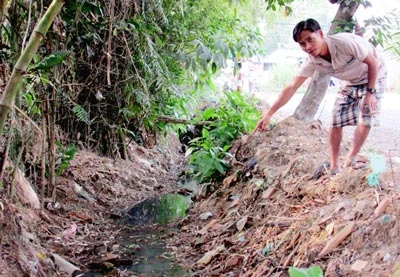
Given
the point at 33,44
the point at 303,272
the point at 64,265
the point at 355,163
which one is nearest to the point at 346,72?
the point at 355,163

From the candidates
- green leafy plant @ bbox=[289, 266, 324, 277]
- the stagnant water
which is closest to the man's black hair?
green leafy plant @ bbox=[289, 266, 324, 277]

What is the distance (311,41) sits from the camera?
2871 mm

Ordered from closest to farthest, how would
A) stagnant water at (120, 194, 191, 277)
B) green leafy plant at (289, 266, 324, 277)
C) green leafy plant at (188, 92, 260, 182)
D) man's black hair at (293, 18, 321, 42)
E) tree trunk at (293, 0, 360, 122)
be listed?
green leafy plant at (289, 266, 324, 277)
man's black hair at (293, 18, 321, 42)
stagnant water at (120, 194, 191, 277)
tree trunk at (293, 0, 360, 122)
green leafy plant at (188, 92, 260, 182)

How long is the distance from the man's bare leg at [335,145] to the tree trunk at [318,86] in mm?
A: 1263

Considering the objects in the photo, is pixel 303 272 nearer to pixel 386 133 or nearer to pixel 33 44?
pixel 33 44

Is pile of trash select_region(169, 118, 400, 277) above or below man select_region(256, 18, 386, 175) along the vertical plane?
below

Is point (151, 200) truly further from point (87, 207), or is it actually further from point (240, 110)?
point (240, 110)

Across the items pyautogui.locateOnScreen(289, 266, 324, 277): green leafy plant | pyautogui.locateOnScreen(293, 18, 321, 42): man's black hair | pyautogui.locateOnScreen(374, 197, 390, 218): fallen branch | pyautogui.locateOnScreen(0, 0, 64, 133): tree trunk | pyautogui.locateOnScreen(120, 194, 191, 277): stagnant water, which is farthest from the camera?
pyautogui.locateOnScreen(120, 194, 191, 277): stagnant water

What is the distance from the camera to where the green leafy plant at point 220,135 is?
472 centimetres

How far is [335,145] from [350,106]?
1.01 feet

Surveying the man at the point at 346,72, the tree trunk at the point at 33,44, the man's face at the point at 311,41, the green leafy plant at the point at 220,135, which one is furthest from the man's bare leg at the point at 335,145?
the tree trunk at the point at 33,44

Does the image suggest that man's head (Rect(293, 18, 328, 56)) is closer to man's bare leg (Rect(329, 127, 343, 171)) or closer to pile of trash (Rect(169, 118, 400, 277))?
man's bare leg (Rect(329, 127, 343, 171))

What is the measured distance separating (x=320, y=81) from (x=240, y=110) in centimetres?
130

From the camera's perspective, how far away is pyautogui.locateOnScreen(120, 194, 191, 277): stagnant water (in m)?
3.18
